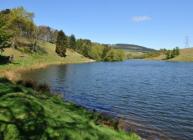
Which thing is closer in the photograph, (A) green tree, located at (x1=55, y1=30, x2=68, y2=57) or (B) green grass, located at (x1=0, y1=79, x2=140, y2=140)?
(B) green grass, located at (x1=0, y1=79, x2=140, y2=140)

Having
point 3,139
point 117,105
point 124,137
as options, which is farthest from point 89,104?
point 3,139

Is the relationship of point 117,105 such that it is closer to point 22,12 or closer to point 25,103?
point 25,103

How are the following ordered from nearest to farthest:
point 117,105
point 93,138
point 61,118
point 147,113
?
point 93,138
point 61,118
point 147,113
point 117,105

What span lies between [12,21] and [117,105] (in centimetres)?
6768

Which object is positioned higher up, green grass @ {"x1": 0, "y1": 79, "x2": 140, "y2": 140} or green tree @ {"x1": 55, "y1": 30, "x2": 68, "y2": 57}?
green tree @ {"x1": 55, "y1": 30, "x2": 68, "y2": 57}

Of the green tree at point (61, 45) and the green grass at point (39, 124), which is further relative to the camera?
the green tree at point (61, 45)

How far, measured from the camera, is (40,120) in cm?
1539

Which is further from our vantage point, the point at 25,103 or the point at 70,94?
the point at 70,94

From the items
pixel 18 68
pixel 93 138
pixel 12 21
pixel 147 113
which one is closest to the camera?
pixel 93 138

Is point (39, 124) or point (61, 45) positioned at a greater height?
point (61, 45)

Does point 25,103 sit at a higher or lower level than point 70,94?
higher

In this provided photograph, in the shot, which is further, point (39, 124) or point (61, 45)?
point (61, 45)

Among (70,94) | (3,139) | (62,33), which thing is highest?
(62,33)

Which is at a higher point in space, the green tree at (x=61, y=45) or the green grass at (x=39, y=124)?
the green tree at (x=61, y=45)
